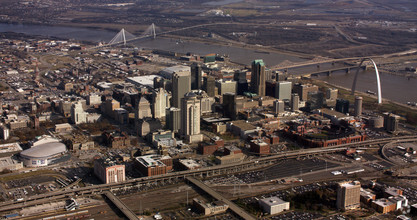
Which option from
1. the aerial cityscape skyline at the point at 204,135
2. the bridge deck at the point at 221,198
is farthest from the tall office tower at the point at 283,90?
the bridge deck at the point at 221,198

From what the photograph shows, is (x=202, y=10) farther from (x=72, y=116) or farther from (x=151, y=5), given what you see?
(x=72, y=116)

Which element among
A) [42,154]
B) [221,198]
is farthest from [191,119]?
[221,198]

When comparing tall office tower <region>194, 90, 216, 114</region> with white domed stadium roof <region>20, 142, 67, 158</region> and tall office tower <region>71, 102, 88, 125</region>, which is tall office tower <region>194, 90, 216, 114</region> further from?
white domed stadium roof <region>20, 142, 67, 158</region>

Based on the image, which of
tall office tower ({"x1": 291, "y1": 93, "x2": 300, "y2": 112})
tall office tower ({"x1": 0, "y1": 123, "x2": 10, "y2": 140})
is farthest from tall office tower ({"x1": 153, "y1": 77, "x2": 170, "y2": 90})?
tall office tower ({"x1": 0, "y1": 123, "x2": 10, "y2": 140})

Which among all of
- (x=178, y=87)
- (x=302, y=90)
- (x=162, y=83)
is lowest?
(x=302, y=90)

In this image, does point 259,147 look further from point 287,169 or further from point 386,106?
point 386,106

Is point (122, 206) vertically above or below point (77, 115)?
below
